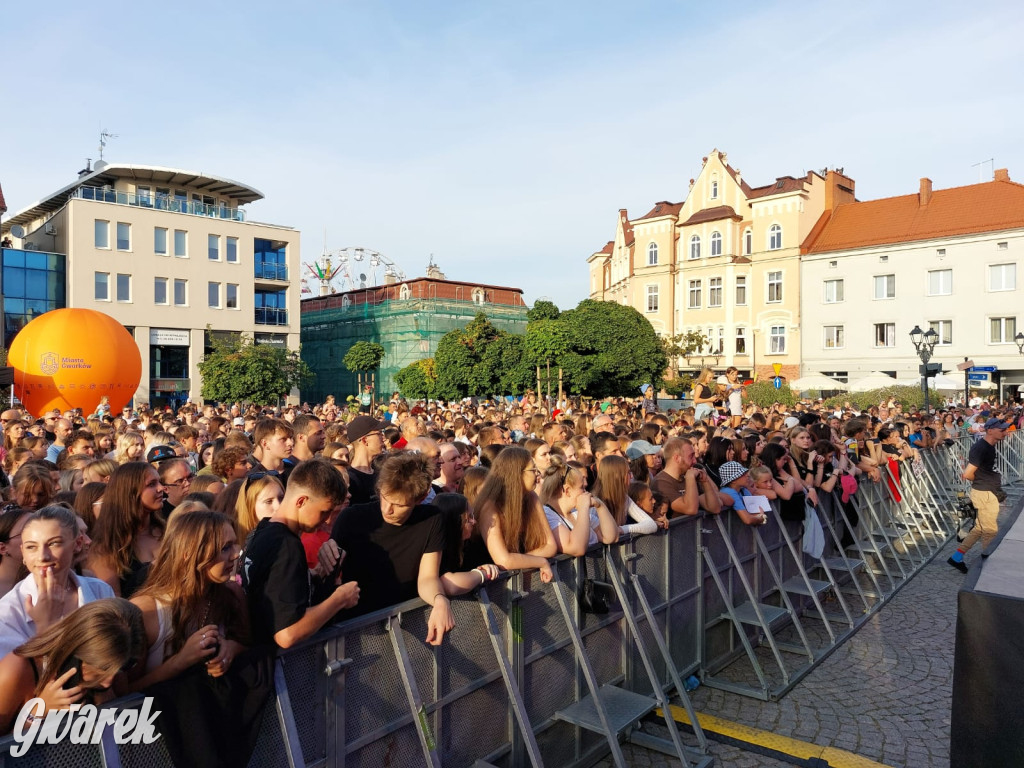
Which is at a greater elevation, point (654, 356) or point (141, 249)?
point (141, 249)

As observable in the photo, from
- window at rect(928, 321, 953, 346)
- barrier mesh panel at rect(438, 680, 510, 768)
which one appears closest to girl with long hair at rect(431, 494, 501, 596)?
barrier mesh panel at rect(438, 680, 510, 768)

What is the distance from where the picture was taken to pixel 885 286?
151 feet

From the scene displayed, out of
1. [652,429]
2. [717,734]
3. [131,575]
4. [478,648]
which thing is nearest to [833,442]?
[652,429]

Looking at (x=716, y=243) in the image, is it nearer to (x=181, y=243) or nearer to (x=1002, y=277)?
(x=1002, y=277)

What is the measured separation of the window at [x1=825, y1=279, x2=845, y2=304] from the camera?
1873 inches

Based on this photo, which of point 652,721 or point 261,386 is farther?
point 261,386

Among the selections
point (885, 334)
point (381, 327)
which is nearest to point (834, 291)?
point (885, 334)

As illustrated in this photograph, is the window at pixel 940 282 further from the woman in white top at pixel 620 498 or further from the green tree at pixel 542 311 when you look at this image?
the woman in white top at pixel 620 498

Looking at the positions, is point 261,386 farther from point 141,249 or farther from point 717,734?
point 717,734

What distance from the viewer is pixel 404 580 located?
3.72 metres

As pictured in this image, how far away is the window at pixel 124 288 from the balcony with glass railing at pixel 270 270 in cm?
721

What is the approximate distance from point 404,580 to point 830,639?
5445mm

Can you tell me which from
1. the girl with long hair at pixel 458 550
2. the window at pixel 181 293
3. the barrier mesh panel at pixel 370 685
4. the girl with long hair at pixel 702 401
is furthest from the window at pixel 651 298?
the barrier mesh panel at pixel 370 685

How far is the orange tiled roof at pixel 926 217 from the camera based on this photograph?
42969 millimetres
